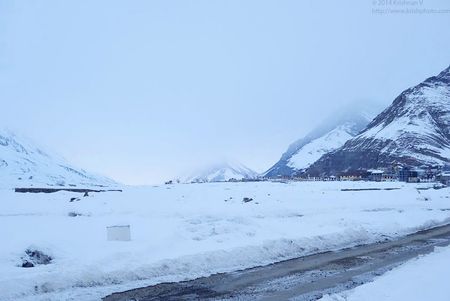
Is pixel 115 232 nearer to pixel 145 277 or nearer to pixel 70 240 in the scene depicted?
pixel 70 240

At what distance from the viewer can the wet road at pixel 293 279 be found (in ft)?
38.0

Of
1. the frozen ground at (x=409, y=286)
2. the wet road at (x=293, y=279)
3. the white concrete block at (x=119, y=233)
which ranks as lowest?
the wet road at (x=293, y=279)

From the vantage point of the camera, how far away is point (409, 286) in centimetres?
1119

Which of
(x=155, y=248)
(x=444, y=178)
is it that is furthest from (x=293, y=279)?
(x=444, y=178)

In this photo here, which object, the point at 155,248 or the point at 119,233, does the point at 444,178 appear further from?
the point at 155,248

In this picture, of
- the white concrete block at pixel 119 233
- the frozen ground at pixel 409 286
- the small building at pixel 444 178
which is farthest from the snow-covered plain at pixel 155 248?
the small building at pixel 444 178

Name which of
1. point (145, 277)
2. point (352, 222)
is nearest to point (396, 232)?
point (352, 222)

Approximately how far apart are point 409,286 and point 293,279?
10.9 ft

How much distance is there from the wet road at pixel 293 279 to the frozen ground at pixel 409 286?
738mm

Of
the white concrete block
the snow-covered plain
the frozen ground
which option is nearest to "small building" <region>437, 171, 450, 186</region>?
the snow-covered plain

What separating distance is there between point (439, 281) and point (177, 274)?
7.06 metres

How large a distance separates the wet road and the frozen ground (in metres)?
0.74

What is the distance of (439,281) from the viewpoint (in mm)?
11359

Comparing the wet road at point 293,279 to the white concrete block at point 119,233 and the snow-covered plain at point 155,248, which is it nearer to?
the snow-covered plain at point 155,248
